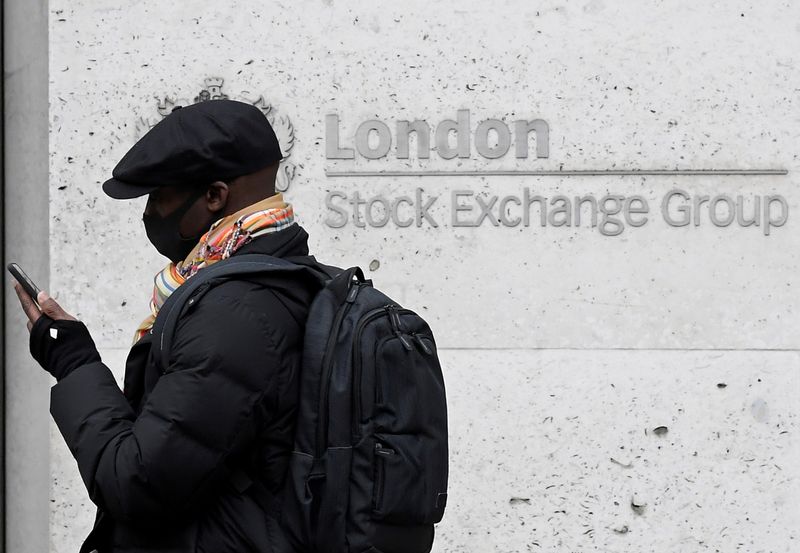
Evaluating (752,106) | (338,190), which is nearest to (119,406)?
(338,190)

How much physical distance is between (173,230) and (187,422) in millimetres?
386

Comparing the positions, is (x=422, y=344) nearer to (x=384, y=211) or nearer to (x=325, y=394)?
(x=325, y=394)

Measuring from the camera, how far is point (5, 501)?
12.5 feet

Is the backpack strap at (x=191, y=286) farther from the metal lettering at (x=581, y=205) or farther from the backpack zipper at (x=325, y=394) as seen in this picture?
the metal lettering at (x=581, y=205)

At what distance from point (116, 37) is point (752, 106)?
6.71 ft

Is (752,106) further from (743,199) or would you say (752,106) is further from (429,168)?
(429,168)

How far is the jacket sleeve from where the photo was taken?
1.65 m

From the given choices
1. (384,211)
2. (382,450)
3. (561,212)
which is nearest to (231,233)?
(382,450)

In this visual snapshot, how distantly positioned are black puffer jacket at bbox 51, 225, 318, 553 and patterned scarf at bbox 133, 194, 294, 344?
24 millimetres

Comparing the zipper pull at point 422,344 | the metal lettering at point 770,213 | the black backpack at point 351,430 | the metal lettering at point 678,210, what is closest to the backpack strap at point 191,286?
the black backpack at point 351,430

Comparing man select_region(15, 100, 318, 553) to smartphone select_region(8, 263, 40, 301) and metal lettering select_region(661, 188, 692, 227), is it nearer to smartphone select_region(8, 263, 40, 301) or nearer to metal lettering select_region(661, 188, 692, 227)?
smartphone select_region(8, 263, 40, 301)

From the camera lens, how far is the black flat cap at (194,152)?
1808mm

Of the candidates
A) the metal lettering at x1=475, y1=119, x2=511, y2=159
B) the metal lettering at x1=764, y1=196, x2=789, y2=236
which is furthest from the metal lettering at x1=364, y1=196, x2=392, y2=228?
the metal lettering at x1=764, y1=196, x2=789, y2=236

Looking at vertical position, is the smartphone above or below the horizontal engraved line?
below
